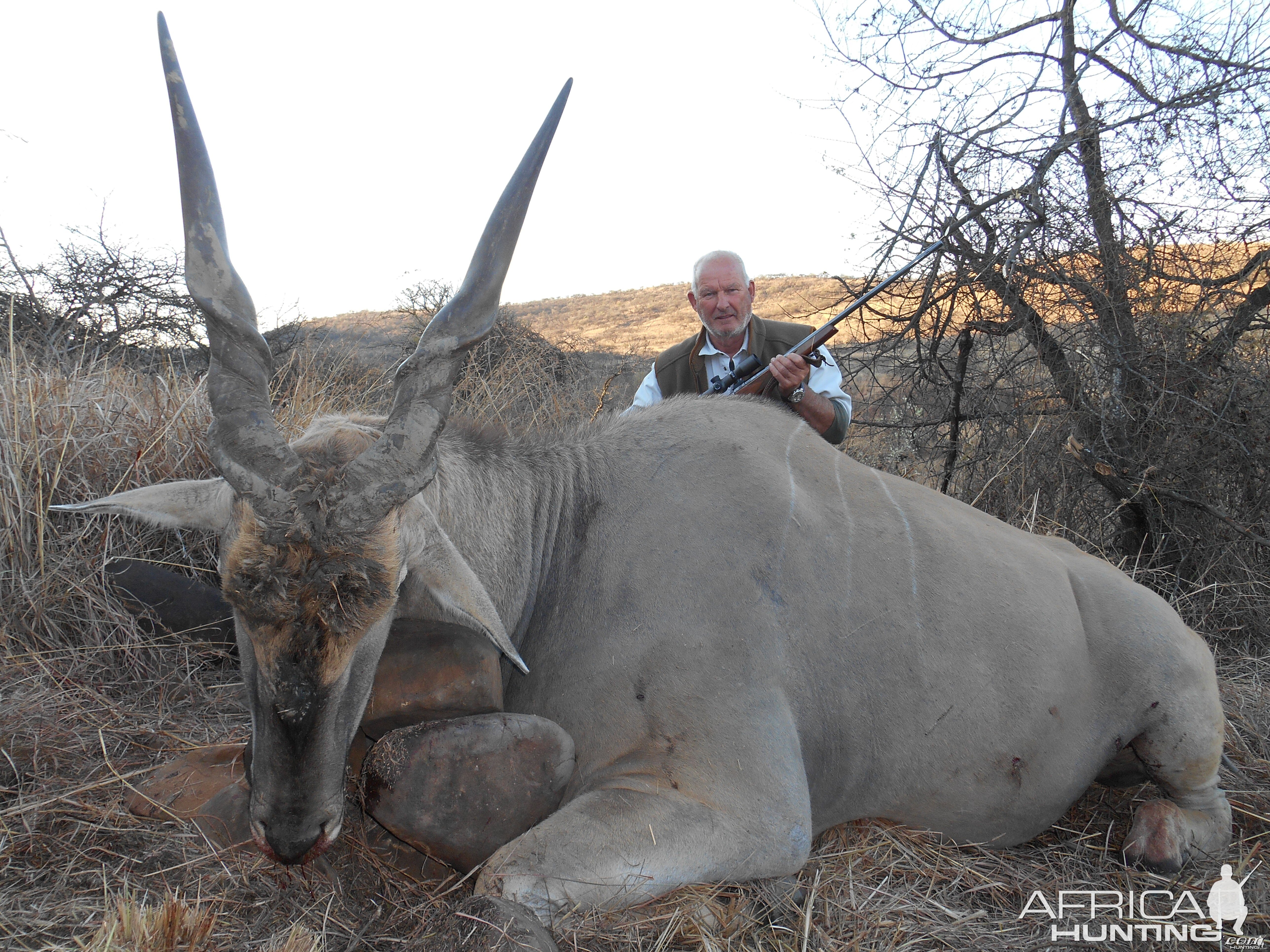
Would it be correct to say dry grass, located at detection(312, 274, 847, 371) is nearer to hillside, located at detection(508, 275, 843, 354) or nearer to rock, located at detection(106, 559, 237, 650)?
hillside, located at detection(508, 275, 843, 354)

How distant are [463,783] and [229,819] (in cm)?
82

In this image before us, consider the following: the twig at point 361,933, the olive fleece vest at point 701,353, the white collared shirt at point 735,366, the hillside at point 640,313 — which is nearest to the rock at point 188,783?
the twig at point 361,933

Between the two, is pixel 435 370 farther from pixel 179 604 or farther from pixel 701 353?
pixel 701 353

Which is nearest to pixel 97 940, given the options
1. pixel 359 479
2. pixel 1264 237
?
pixel 359 479

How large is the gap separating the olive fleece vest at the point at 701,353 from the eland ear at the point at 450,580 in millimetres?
3300

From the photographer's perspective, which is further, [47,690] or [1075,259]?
[1075,259]

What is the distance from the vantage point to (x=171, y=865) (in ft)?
8.71

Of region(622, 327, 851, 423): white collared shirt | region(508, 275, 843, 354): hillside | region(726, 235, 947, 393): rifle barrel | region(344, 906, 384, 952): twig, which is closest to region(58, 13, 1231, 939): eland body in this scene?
region(344, 906, 384, 952): twig

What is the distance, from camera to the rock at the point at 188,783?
2.89m

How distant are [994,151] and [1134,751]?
415cm

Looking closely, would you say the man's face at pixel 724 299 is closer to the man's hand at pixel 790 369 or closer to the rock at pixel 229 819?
the man's hand at pixel 790 369

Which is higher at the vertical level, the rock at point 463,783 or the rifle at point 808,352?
the rifle at point 808,352

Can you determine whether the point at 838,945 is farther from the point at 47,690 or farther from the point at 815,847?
the point at 47,690

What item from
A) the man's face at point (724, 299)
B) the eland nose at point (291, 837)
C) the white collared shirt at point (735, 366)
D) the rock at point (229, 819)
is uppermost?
the man's face at point (724, 299)
